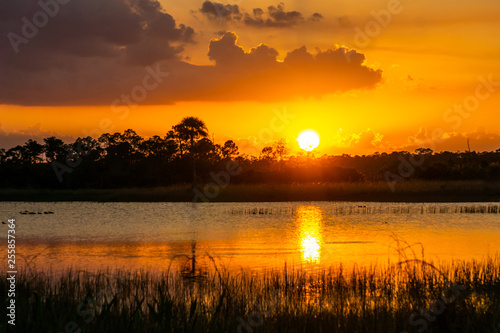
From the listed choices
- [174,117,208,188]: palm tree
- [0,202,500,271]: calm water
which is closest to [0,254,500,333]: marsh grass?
[0,202,500,271]: calm water

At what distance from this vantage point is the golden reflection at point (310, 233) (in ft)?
80.5

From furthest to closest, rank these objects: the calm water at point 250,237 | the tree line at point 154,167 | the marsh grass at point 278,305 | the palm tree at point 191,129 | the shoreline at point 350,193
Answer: the palm tree at point 191,129, the tree line at point 154,167, the shoreline at point 350,193, the calm water at point 250,237, the marsh grass at point 278,305

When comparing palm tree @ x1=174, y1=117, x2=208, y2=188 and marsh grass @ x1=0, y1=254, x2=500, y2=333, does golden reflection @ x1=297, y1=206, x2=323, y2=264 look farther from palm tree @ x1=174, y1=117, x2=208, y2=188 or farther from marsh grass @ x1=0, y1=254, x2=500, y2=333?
palm tree @ x1=174, y1=117, x2=208, y2=188

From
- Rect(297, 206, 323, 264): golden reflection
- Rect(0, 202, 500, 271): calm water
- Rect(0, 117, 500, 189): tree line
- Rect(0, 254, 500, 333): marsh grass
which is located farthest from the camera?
Rect(0, 117, 500, 189): tree line

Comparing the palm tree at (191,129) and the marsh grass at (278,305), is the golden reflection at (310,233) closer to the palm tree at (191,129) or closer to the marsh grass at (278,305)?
the marsh grass at (278,305)

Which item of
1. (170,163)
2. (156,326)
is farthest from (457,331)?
(170,163)

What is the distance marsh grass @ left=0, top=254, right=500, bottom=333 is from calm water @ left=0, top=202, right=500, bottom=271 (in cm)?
169

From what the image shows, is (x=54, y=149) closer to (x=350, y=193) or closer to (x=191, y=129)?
(x=191, y=129)

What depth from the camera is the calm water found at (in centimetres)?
2286

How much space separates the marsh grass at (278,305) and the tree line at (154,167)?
208 ft

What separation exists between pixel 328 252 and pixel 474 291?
448 inches

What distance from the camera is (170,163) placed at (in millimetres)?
100812

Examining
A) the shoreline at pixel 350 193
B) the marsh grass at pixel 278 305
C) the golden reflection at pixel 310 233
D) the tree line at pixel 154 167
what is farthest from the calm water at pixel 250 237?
the tree line at pixel 154 167

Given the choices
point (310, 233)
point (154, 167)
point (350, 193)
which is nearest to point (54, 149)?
point (154, 167)
